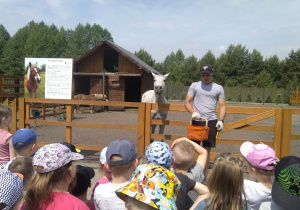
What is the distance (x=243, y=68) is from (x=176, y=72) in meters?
12.9

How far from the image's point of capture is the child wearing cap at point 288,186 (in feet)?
4.92

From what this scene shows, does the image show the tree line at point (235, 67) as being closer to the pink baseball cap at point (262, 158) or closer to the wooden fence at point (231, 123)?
the wooden fence at point (231, 123)

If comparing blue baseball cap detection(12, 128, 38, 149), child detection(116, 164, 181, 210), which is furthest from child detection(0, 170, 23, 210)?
blue baseball cap detection(12, 128, 38, 149)

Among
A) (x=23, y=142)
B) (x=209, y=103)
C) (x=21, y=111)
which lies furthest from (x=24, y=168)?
(x=21, y=111)

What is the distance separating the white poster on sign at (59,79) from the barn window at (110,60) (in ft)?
55.3

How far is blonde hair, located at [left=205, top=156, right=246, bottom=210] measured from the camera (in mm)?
1753

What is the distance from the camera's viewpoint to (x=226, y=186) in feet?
5.84

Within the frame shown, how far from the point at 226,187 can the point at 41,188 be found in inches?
48.6

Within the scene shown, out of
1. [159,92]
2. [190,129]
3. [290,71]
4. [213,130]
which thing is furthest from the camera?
[290,71]

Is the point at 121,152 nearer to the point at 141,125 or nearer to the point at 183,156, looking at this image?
the point at 183,156

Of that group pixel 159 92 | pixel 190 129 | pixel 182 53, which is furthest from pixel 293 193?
pixel 182 53

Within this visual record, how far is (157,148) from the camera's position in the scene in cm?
210

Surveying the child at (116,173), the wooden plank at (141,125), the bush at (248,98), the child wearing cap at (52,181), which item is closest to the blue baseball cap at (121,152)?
the child at (116,173)

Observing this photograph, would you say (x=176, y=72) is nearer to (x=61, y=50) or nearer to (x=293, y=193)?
(x=61, y=50)
